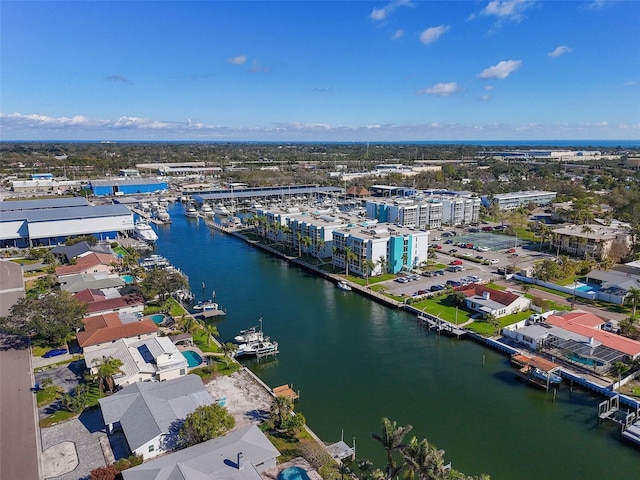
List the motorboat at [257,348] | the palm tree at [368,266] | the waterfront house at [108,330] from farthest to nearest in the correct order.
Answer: the palm tree at [368,266]
the motorboat at [257,348]
the waterfront house at [108,330]

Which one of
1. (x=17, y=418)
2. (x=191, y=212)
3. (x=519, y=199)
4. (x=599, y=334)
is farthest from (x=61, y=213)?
(x=519, y=199)

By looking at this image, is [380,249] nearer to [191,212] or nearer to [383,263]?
[383,263]

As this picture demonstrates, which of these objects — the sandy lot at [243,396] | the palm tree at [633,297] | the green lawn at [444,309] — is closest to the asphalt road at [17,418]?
the sandy lot at [243,396]

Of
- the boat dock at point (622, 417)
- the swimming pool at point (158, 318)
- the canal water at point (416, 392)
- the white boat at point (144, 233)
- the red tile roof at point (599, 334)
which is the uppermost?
the white boat at point (144, 233)

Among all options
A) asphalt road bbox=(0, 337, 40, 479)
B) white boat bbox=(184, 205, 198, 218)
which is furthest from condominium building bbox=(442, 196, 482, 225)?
asphalt road bbox=(0, 337, 40, 479)

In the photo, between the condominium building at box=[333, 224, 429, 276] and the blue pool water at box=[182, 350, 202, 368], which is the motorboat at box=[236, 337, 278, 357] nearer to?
the blue pool water at box=[182, 350, 202, 368]

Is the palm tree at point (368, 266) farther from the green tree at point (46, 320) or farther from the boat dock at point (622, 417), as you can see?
the green tree at point (46, 320)
